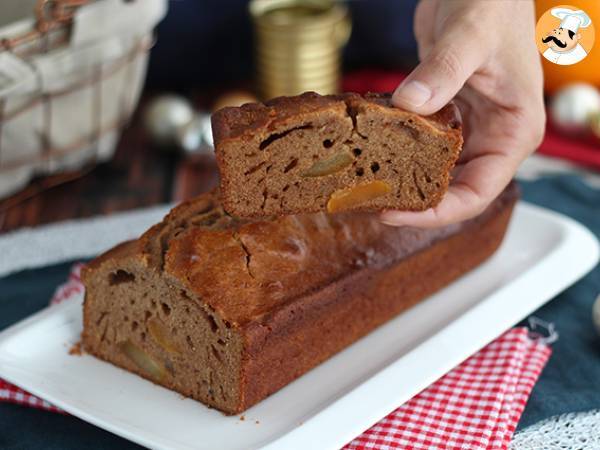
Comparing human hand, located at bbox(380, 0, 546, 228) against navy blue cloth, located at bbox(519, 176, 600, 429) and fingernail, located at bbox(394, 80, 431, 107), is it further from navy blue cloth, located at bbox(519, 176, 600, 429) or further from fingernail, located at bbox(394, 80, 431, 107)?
navy blue cloth, located at bbox(519, 176, 600, 429)

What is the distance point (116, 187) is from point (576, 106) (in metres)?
2.15

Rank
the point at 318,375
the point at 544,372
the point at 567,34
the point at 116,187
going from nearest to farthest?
the point at 567,34, the point at 318,375, the point at 544,372, the point at 116,187

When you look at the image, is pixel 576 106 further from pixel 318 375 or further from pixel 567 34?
pixel 318 375

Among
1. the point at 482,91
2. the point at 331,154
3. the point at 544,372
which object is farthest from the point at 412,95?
the point at 544,372

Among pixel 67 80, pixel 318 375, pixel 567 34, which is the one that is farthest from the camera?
pixel 67 80

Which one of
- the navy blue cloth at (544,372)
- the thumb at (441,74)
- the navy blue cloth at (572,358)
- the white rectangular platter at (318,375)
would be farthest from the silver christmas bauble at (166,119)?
the thumb at (441,74)

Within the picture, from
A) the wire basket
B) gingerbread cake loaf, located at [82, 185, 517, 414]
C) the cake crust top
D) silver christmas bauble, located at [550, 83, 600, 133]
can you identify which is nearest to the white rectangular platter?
gingerbread cake loaf, located at [82, 185, 517, 414]

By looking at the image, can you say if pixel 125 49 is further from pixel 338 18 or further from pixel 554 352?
pixel 554 352

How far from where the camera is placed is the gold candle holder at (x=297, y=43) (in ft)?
15.0

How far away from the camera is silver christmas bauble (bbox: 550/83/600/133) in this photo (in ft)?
14.8

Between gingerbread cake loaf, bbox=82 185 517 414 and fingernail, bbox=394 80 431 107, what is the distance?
510 mm

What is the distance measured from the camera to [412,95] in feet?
8.48

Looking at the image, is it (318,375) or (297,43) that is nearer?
(318,375)

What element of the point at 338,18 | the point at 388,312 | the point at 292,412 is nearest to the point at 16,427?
the point at 292,412
